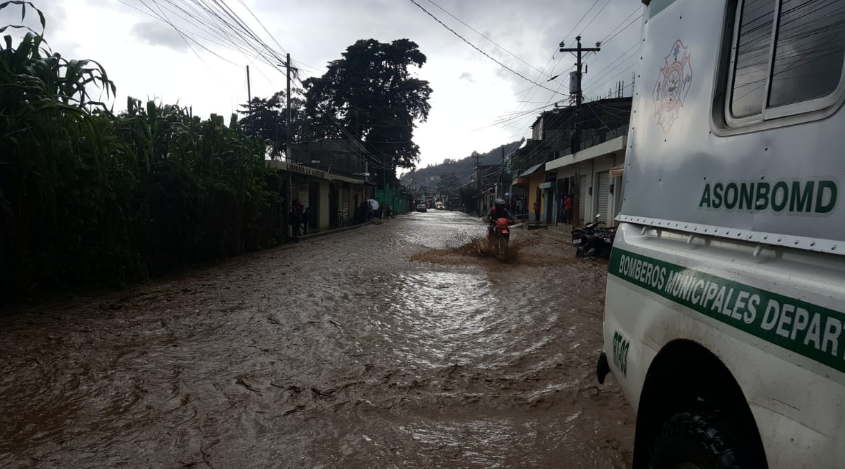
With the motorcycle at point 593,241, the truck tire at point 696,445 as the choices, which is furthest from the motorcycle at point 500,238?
the truck tire at point 696,445

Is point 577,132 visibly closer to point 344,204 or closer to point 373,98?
point 344,204

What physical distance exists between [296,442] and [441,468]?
3.21 ft

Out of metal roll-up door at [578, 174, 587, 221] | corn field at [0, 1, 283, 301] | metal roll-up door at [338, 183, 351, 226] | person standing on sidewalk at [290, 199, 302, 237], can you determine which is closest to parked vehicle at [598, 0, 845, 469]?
corn field at [0, 1, 283, 301]

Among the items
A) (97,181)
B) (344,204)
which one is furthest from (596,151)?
(344,204)

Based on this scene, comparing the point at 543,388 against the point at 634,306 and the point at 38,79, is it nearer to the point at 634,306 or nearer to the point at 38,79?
the point at 634,306

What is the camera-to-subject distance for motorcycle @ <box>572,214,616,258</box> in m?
13.0

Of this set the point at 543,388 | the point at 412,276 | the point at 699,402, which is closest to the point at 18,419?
the point at 543,388

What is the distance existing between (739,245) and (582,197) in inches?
918

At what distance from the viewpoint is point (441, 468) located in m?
3.03

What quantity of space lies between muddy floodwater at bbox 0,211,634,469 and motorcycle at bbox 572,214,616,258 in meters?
5.17

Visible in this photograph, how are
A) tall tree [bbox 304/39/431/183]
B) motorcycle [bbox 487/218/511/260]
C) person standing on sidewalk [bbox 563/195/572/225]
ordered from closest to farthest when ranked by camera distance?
motorcycle [bbox 487/218/511/260], person standing on sidewalk [bbox 563/195/572/225], tall tree [bbox 304/39/431/183]

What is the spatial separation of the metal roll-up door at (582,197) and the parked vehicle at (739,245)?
21856 millimetres

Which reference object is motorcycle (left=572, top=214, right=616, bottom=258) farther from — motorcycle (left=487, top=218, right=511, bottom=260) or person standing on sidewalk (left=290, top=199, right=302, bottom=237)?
person standing on sidewalk (left=290, top=199, right=302, bottom=237)

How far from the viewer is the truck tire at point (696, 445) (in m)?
1.52
